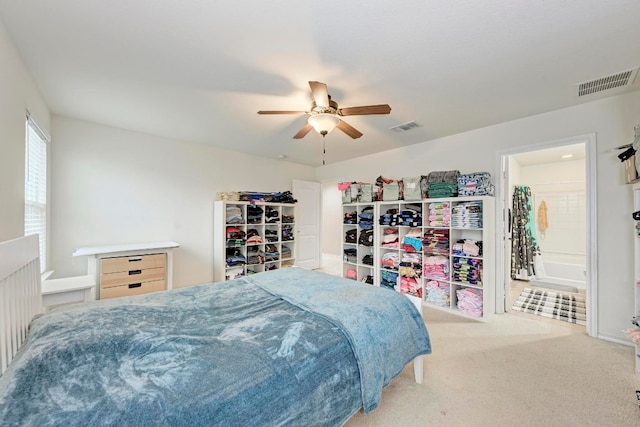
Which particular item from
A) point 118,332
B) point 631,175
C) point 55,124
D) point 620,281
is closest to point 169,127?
point 55,124

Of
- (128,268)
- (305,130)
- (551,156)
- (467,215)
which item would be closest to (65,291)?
(128,268)

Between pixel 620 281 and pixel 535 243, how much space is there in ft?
9.74

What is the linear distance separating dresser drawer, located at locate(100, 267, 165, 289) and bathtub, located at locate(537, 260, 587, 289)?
6.59m

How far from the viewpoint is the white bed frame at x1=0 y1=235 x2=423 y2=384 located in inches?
46.0

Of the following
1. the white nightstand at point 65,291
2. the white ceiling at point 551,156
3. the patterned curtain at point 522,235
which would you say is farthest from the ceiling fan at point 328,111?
the patterned curtain at point 522,235

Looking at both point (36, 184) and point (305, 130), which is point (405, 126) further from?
point (36, 184)

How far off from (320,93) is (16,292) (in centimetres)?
222

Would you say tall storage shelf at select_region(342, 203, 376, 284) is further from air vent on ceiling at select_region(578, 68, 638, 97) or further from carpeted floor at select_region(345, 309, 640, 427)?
air vent on ceiling at select_region(578, 68, 638, 97)

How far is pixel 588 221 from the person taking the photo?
276 centimetres

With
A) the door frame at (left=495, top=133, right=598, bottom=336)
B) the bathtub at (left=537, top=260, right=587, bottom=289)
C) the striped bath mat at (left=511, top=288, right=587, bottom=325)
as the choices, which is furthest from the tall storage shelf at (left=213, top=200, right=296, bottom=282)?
the bathtub at (left=537, top=260, right=587, bottom=289)

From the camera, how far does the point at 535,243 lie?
5.25m

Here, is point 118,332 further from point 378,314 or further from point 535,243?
point 535,243

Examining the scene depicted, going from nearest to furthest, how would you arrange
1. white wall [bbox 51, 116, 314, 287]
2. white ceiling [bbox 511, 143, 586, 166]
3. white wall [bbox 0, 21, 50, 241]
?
1. white wall [bbox 0, 21, 50, 241]
2. white wall [bbox 51, 116, 314, 287]
3. white ceiling [bbox 511, 143, 586, 166]

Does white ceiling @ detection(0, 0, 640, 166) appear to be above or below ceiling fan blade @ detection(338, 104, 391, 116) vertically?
above
